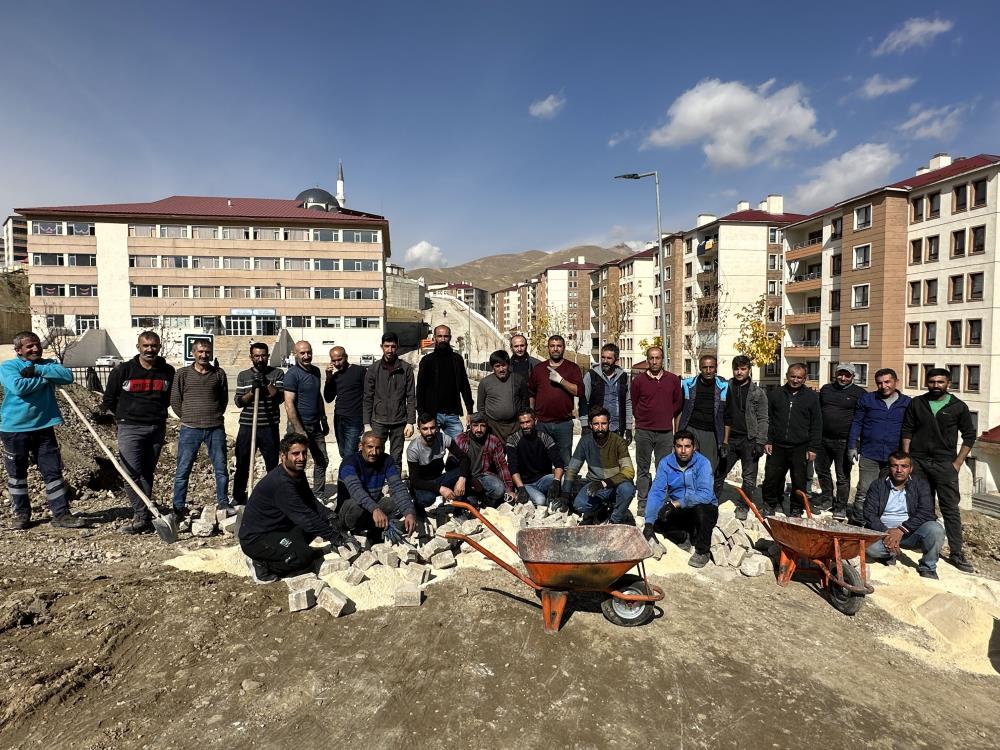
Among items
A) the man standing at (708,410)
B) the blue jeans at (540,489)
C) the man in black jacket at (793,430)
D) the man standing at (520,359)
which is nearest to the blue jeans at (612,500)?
the blue jeans at (540,489)

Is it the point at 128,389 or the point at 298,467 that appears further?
the point at 128,389

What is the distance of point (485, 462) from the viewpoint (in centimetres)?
686

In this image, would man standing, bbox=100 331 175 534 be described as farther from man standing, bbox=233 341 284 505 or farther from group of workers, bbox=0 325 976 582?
man standing, bbox=233 341 284 505

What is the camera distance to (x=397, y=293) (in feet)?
318

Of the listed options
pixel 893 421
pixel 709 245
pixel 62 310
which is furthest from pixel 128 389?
pixel 62 310

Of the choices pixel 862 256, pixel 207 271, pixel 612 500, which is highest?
pixel 207 271

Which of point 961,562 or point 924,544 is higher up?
point 924,544

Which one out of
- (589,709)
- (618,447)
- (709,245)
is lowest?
(589,709)

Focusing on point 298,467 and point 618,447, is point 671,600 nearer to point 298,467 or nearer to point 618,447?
point 618,447

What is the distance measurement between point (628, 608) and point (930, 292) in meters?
33.4

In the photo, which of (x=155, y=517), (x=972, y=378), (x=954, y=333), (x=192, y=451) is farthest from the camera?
(x=954, y=333)

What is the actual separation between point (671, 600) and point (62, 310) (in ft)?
180

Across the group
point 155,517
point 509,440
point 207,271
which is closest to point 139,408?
point 155,517

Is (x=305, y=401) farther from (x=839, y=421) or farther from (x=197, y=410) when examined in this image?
(x=839, y=421)
